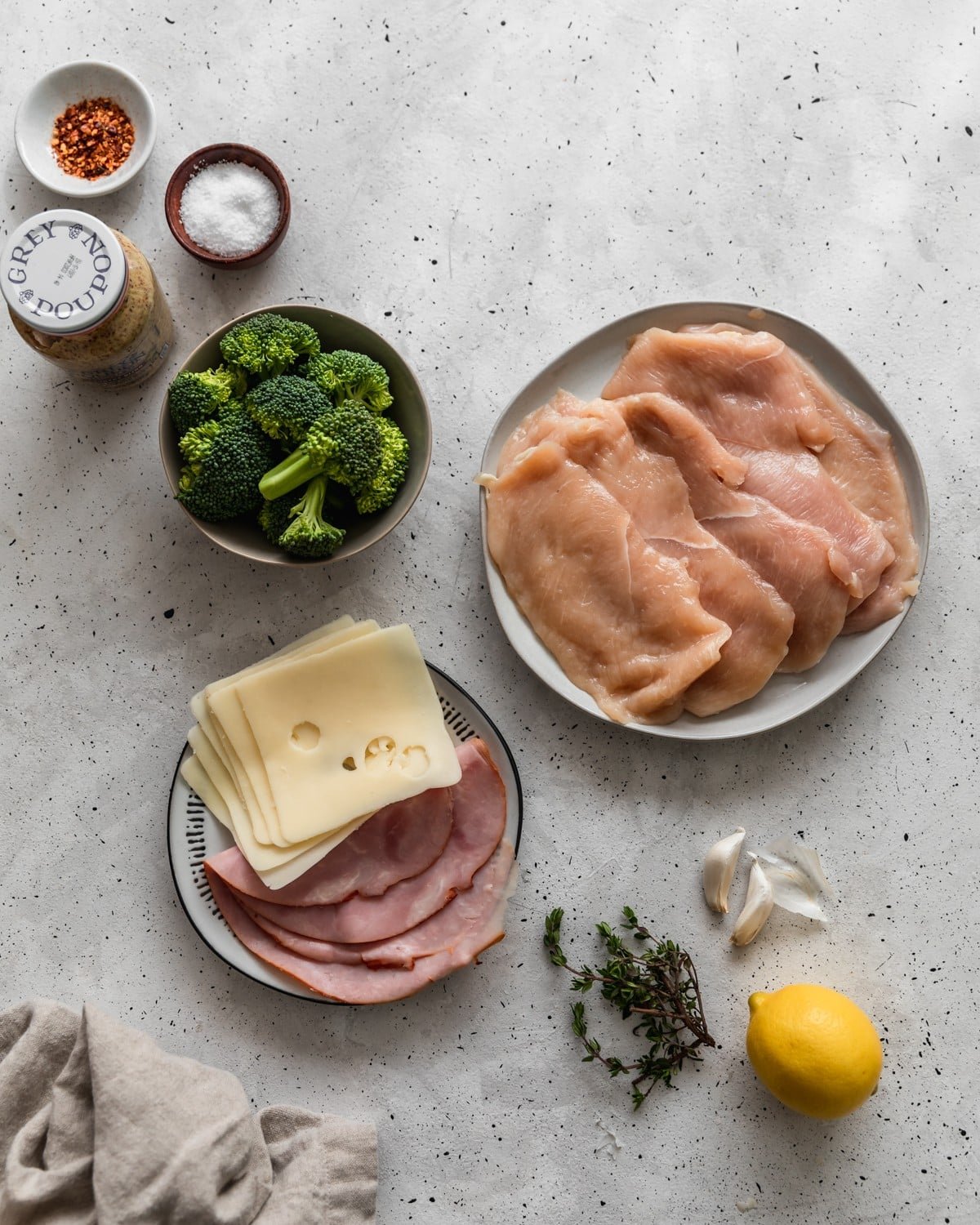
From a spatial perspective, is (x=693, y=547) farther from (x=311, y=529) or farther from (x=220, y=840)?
(x=220, y=840)

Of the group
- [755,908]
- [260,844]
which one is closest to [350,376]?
[260,844]

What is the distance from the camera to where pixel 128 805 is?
2.17 meters

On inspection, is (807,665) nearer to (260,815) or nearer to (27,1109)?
(260,815)

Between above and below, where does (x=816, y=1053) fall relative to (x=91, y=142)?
below

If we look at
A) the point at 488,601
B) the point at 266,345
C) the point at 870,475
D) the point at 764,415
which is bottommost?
the point at 488,601

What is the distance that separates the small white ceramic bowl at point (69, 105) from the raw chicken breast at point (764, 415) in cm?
119

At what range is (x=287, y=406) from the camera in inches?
74.0

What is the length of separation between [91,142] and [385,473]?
3.39ft

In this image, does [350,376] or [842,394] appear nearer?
[350,376]

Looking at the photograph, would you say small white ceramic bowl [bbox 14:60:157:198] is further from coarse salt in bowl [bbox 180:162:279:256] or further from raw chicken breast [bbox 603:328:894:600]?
raw chicken breast [bbox 603:328:894:600]

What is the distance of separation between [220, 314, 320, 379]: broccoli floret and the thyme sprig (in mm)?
1302

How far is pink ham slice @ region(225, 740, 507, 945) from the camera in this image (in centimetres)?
207

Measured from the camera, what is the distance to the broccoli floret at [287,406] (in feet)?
6.16

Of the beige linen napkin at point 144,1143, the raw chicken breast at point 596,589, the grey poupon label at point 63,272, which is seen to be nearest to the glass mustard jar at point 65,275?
the grey poupon label at point 63,272
